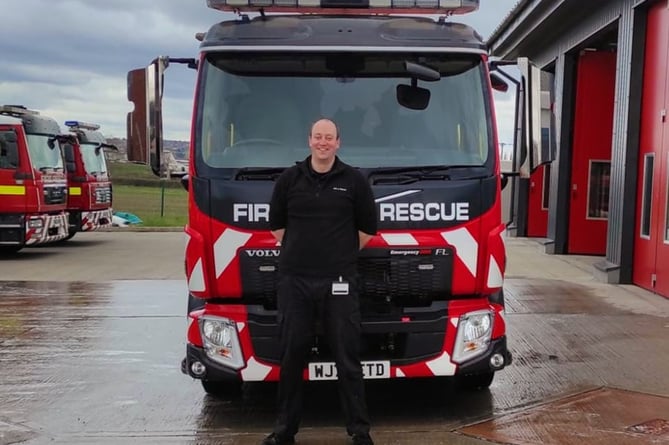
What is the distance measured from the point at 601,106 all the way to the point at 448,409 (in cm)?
1152

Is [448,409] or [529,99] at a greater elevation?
[529,99]

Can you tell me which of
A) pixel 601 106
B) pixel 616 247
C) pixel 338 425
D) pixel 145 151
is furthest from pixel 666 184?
pixel 145 151

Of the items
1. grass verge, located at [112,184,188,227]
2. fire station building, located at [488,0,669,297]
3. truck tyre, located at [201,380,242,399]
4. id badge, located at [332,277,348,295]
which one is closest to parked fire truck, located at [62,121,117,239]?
grass verge, located at [112,184,188,227]

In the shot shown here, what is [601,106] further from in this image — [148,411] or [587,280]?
[148,411]

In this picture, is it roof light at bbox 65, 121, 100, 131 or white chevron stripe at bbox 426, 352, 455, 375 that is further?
roof light at bbox 65, 121, 100, 131

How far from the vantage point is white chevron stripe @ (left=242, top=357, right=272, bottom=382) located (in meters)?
4.94

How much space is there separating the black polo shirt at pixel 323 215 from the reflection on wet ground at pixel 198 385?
1.23 m

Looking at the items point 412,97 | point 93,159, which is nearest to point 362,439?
point 412,97

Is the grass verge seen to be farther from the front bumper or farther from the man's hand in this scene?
the man's hand

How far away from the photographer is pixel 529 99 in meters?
5.37

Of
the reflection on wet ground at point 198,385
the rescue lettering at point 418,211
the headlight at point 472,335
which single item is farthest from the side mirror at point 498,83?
the reflection on wet ground at point 198,385

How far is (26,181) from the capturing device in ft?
49.8

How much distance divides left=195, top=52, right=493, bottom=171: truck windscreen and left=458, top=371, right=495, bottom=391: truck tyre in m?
1.87

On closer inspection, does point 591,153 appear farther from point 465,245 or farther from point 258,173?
point 258,173
